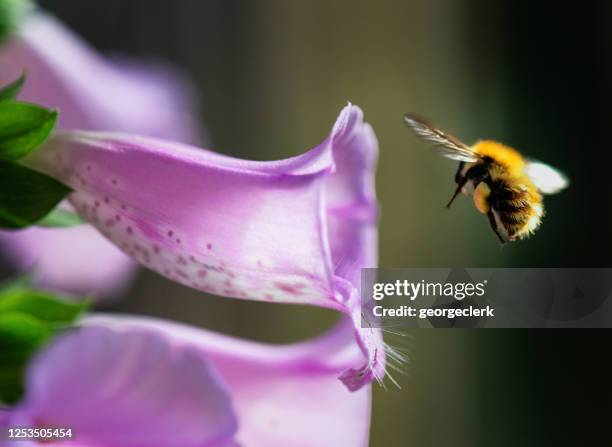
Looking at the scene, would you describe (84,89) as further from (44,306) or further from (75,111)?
(44,306)

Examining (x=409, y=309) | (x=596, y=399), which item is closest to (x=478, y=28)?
(x=596, y=399)

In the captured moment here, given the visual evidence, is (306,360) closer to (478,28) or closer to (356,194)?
(356,194)

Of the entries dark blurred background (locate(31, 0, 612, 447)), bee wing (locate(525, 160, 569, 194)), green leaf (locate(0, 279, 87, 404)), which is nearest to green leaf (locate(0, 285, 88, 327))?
green leaf (locate(0, 279, 87, 404))

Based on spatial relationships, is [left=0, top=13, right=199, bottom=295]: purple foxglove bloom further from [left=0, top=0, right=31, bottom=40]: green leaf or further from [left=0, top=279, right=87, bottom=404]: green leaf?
[left=0, top=279, right=87, bottom=404]: green leaf

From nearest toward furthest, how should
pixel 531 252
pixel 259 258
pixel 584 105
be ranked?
pixel 259 258 → pixel 531 252 → pixel 584 105

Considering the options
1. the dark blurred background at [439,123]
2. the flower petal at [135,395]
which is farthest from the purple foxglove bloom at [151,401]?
the dark blurred background at [439,123]
